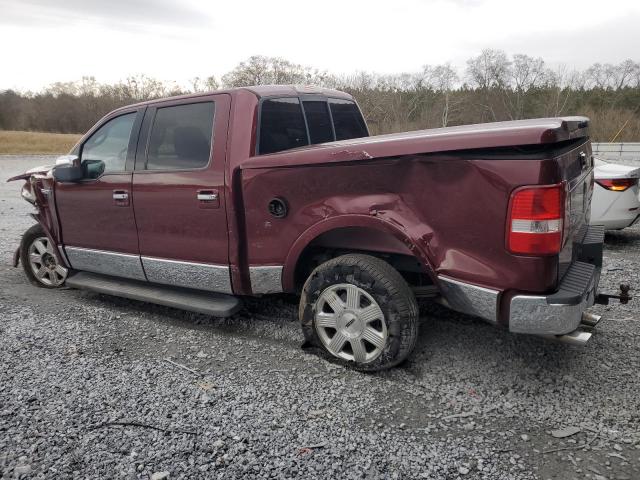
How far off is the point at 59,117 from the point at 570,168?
6747cm

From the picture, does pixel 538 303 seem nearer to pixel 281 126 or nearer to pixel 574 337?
pixel 574 337

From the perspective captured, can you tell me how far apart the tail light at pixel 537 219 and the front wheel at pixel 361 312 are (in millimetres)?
775

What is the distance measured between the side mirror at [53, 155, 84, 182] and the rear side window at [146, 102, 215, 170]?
802 millimetres

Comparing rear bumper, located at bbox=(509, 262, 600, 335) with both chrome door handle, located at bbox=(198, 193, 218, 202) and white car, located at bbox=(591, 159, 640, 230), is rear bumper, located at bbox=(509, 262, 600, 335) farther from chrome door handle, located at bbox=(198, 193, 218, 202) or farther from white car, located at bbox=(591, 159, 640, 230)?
white car, located at bbox=(591, 159, 640, 230)

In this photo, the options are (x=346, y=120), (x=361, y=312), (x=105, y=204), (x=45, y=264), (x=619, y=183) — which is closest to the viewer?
(x=361, y=312)

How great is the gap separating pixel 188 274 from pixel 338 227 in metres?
1.43

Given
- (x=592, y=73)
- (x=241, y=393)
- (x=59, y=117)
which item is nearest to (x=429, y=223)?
(x=241, y=393)

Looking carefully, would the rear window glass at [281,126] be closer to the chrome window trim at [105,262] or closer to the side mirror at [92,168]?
the chrome window trim at [105,262]

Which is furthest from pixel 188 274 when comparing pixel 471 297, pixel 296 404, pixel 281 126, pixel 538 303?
pixel 538 303

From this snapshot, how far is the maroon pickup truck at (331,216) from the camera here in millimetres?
2596

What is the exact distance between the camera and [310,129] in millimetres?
4059

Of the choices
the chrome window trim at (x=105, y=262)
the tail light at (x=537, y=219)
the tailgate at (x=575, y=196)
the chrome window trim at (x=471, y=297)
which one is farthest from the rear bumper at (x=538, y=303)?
the chrome window trim at (x=105, y=262)

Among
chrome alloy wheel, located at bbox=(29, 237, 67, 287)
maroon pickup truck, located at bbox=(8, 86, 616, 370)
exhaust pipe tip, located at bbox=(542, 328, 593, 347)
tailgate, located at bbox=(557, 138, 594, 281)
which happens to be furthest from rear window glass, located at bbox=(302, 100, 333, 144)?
chrome alloy wheel, located at bbox=(29, 237, 67, 287)

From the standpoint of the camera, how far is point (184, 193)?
3.75m
